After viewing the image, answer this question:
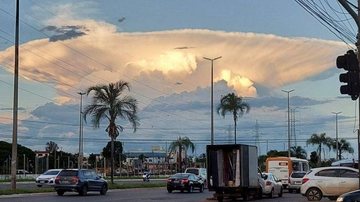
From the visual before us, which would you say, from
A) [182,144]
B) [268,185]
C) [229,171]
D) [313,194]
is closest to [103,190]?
[268,185]

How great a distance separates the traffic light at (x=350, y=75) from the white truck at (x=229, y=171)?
55.9ft

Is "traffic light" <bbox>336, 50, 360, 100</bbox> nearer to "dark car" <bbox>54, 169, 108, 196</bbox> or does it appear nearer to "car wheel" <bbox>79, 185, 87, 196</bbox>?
"dark car" <bbox>54, 169, 108, 196</bbox>

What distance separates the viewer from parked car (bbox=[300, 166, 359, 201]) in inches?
1138

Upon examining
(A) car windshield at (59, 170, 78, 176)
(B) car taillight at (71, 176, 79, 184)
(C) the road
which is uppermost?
(A) car windshield at (59, 170, 78, 176)

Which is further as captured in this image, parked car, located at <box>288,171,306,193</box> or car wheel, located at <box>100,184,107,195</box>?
parked car, located at <box>288,171,306,193</box>

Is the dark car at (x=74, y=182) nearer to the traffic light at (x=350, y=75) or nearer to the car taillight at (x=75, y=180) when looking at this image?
the car taillight at (x=75, y=180)

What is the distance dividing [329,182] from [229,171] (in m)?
5.26

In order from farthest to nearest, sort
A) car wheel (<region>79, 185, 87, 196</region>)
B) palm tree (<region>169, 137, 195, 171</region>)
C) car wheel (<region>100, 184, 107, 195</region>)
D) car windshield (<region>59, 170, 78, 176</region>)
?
palm tree (<region>169, 137, 195, 171</region>), car wheel (<region>100, 184, 107, 195</region>), car wheel (<region>79, 185, 87, 196</region>), car windshield (<region>59, 170, 78, 176</region>)

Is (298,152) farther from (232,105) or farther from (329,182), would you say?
(329,182)

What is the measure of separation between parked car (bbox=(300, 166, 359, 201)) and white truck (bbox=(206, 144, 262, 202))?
3453 mm

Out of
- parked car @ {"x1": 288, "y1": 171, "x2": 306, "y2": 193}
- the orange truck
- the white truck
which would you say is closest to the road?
the white truck

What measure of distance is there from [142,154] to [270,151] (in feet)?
95.6

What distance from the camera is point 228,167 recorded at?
3219cm

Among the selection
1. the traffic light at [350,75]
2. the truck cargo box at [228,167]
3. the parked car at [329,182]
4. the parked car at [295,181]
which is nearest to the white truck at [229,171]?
the truck cargo box at [228,167]
